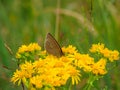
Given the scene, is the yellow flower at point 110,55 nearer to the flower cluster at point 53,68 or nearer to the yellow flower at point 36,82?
the flower cluster at point 53,68

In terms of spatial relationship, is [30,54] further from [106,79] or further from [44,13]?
[44,13]

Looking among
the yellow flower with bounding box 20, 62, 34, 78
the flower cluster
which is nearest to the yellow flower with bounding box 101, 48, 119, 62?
the flower cluster

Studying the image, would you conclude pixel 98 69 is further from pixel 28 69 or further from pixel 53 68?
pixel 28 69

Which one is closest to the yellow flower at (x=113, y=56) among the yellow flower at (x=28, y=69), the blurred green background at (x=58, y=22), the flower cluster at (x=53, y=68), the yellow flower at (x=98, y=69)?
the flower cluster at (x=53, y=68)

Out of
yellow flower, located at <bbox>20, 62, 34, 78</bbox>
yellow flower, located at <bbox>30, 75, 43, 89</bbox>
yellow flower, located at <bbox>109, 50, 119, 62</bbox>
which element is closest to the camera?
yellow flower, located at <bbox>30, 75, 43, 89</bbox>

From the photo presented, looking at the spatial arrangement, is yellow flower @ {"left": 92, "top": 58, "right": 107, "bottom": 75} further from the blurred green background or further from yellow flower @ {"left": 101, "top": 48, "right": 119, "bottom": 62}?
the blurred green background

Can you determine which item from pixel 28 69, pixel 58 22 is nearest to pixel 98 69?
pixel 28 69
